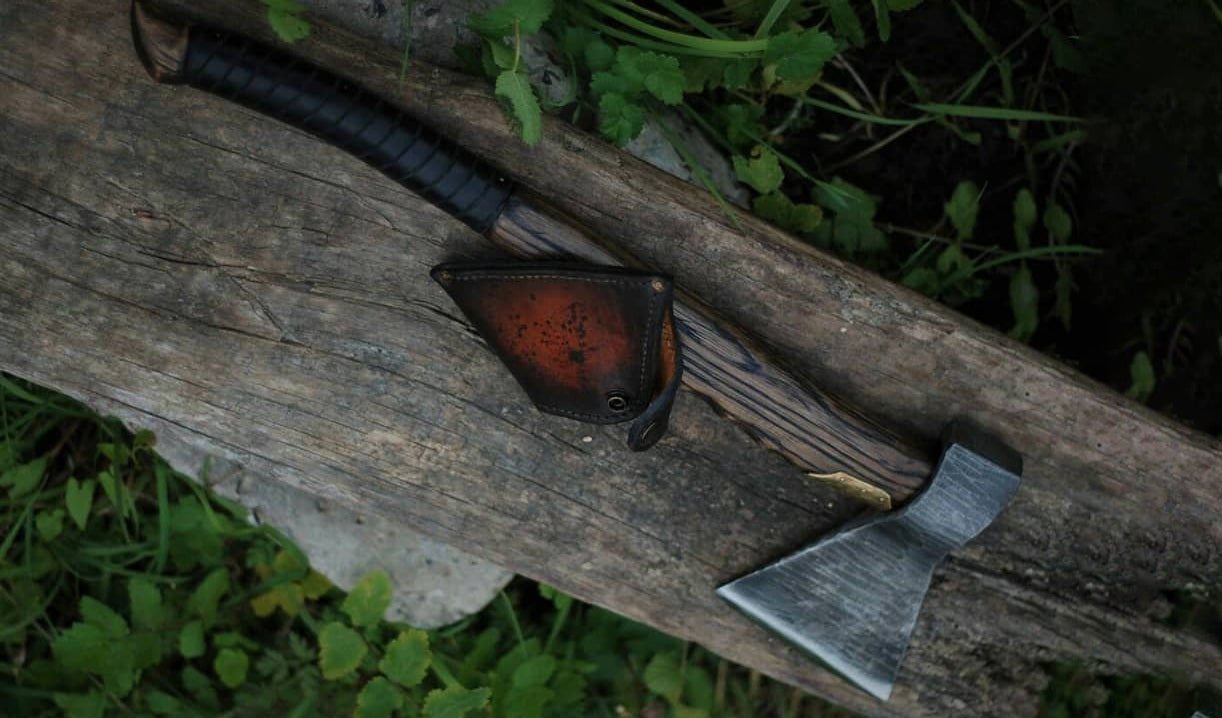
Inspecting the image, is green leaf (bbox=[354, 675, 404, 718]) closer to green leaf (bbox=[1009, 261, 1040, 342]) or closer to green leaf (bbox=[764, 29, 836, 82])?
green leaf (bbox=[764, 29, 836, 82])

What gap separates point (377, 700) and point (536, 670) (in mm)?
387

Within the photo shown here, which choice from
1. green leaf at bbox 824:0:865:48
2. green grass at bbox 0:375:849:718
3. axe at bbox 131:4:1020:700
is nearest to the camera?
axe at bbox 131:4:1020:700

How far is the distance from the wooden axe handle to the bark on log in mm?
126

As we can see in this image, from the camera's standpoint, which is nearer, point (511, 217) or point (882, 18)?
point (511, 217)

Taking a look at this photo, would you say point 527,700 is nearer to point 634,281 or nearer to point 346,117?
point 634,281

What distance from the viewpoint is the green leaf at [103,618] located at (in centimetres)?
246

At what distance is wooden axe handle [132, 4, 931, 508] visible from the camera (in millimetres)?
1816

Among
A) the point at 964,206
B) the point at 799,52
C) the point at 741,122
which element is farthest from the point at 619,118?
the point at 964,206

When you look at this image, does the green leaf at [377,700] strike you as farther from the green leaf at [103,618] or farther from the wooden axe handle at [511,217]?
the wooden axe handle at [511,217]

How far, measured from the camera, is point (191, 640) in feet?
8.29

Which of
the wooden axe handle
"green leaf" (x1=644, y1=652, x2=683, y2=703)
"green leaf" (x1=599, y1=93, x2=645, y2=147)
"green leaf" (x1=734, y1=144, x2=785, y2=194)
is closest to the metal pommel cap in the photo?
the wooden axe handle

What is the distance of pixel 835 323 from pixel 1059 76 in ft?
3.57

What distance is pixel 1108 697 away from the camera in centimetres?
234

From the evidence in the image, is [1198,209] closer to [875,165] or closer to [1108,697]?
[875,165]
